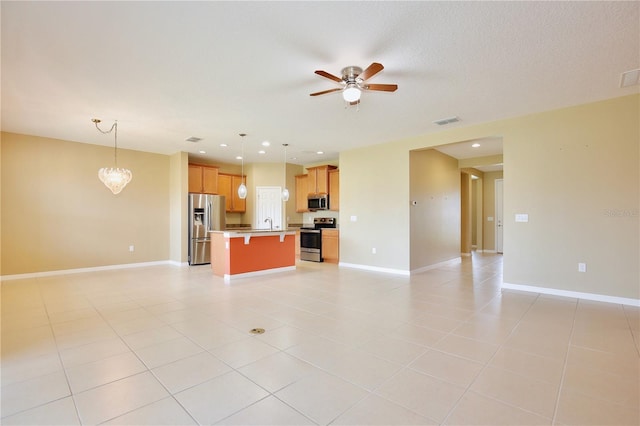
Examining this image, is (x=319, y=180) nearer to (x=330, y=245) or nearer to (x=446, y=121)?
(x=330, y=245)

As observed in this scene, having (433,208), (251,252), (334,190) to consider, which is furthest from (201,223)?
(433,208)

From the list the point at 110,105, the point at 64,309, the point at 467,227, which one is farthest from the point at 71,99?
the point at 467,227

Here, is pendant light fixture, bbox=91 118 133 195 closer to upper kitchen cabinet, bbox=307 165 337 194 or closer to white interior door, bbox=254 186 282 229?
white interior door, bbox=254 186 282 229

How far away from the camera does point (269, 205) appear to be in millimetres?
9172

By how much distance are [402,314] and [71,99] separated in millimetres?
4987

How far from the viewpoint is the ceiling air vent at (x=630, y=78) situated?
328 cm

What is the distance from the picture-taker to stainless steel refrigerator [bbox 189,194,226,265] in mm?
7309

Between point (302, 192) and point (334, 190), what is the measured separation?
1.25m

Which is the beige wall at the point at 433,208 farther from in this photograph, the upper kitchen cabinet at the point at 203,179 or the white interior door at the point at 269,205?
the upper kitchen cabinet at the point at 203,179

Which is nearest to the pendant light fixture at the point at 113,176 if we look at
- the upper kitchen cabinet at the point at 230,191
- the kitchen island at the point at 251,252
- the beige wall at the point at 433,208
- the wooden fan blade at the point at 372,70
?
the kitchen island at the point at 251,252

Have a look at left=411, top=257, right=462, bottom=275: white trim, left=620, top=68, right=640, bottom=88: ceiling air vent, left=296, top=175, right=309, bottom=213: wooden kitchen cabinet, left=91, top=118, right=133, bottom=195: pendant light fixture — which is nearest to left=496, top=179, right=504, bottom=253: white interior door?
left=411, top=257, right=462, bottom=275: white trim

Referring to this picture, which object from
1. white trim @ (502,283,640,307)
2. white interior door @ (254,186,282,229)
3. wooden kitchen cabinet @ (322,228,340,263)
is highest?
white interior door @ (254,186,282,229)

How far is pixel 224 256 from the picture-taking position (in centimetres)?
570

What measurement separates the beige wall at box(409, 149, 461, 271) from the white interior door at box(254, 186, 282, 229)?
167 inches
